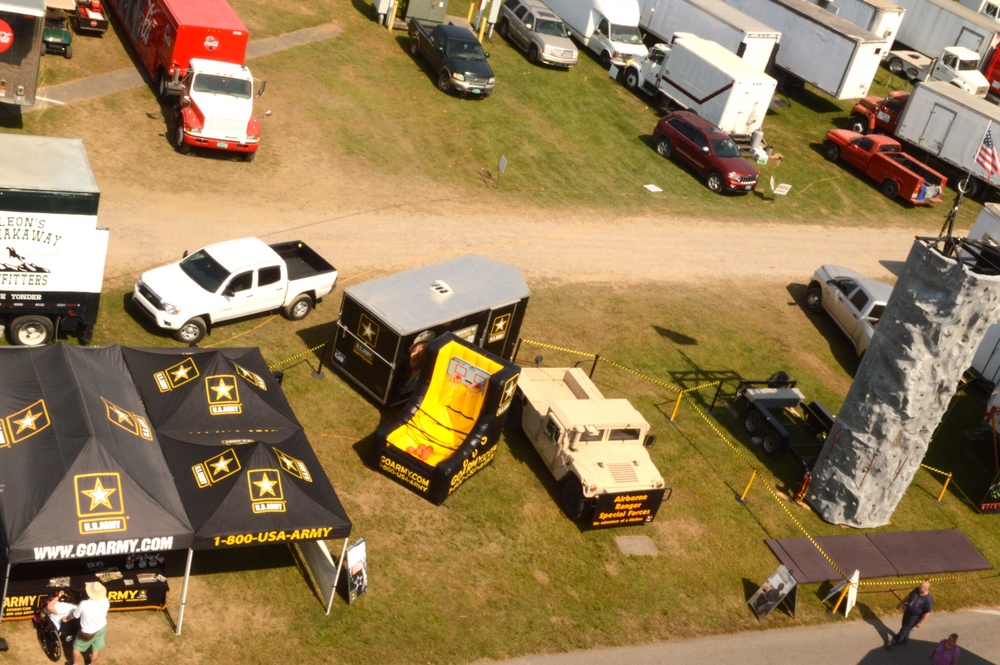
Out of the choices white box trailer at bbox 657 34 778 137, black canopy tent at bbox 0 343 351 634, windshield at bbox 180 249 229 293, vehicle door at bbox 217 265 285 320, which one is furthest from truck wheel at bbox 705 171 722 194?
black canopy tent at bbox 0 343 351 634

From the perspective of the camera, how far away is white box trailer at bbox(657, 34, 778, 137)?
39.2 meters

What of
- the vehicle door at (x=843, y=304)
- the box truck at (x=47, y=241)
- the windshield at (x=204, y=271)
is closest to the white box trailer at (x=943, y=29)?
the vehicle door at (x=843, y=304)

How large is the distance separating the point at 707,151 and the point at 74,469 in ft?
91.8

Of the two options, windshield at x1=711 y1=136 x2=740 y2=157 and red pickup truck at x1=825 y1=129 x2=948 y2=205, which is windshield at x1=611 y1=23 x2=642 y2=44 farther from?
red pickup truck at x1=825 y1=129 x2=948 y2=205

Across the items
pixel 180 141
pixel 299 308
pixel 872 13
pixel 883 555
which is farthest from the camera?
pixel 872 13

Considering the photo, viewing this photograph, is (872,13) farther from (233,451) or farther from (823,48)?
(233,451)

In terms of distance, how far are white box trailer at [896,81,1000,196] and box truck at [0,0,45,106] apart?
3382 cm

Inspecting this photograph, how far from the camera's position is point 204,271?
22.2m

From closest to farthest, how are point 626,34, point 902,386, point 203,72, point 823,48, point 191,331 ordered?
1. point 902,386
2. point 191,331
3. point 203,72
4. point 626,34
5. point 823,48

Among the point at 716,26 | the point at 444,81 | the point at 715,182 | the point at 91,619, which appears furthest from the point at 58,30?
the point at 716,26

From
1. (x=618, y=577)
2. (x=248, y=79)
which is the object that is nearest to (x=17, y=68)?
(x=248, y=79)

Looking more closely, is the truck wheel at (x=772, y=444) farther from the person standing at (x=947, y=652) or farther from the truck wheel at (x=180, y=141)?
the truck wheel at (x=180, y=141)

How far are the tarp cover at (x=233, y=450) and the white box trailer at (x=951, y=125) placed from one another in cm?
3395

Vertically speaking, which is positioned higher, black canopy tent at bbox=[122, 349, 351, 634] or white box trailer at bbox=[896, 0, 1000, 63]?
white box trailer at bbox=[896, 0, 1000, 63]
